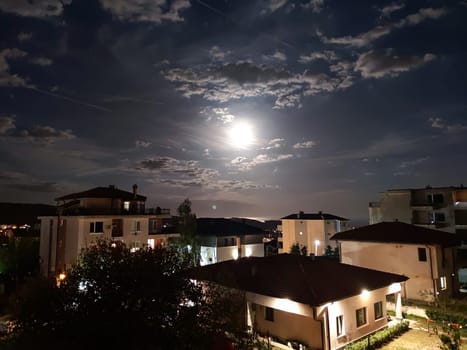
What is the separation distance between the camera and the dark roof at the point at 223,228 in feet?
160

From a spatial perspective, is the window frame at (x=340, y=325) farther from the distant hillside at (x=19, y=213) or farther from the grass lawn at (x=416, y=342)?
the distant hillside at (x=19, y=213)

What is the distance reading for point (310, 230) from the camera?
65438mm

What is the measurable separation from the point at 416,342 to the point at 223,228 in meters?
35.6

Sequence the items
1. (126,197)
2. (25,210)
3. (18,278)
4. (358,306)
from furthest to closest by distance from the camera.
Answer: (25,210) → (126,197) → (18,278) → (358,306)

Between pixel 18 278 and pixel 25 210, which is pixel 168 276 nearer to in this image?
pixel 18 278

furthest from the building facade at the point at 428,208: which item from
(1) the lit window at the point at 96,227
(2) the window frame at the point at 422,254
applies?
(1) the lit window at the point at 96,227

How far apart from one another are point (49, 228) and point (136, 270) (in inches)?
1244

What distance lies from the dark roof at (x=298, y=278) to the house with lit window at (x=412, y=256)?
7.03m

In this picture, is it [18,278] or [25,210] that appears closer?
[18,278]

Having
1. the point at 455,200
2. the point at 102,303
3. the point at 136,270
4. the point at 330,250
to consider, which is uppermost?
the point at 455,200

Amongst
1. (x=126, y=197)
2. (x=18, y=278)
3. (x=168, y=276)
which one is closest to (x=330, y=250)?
(x=126, y=197)

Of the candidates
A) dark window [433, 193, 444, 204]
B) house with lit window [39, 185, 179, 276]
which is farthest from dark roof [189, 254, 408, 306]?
dark window [433, 193, 444, 204]

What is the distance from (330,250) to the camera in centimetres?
6134

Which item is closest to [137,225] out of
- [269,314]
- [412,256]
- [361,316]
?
[269,314]
